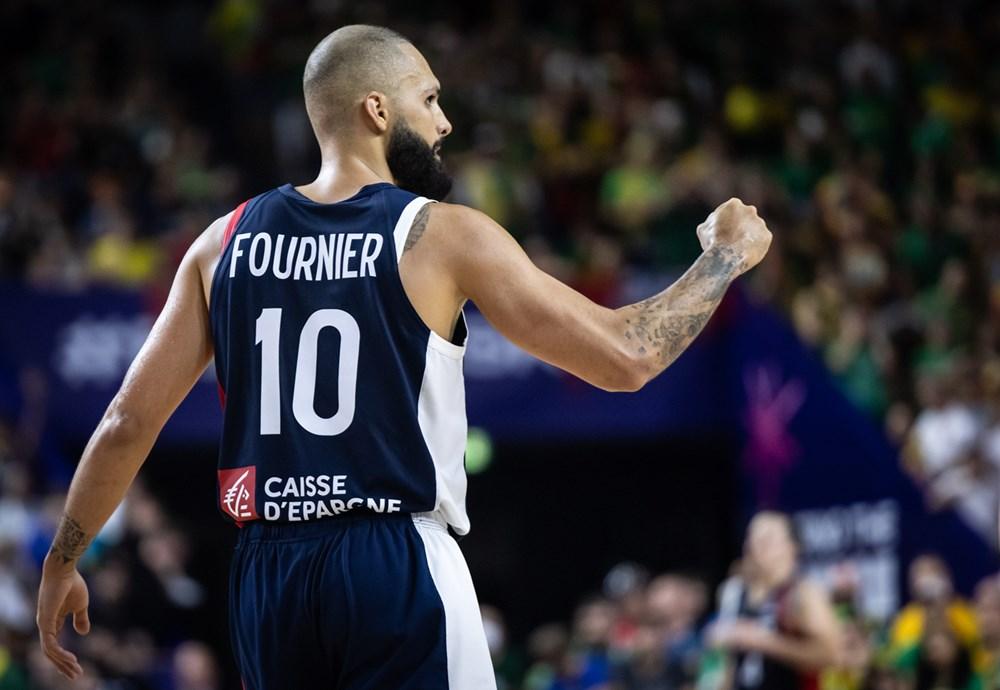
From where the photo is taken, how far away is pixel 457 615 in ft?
11.6

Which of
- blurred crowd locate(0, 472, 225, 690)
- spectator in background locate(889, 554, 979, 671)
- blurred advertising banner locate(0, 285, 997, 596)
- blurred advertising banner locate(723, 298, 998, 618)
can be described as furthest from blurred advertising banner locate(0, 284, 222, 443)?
spectator in background locate(889, 554, 979, 671)

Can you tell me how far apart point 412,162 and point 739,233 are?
2.62ft

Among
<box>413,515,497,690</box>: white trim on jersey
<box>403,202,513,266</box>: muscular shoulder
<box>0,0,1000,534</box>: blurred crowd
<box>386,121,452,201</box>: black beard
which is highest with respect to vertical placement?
<box>0,0,1000,534</box>: blurred crowd

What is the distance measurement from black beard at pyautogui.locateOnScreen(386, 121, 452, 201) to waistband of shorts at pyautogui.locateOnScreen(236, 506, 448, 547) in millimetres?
818

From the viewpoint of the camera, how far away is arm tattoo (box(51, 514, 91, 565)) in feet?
12.9

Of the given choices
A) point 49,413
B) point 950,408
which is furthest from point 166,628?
point 950,408

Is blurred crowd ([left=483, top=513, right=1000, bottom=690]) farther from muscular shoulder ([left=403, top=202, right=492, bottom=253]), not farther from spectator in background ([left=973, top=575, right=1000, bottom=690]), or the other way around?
muscular shoulder ([left=403, top=202, right=492, bottom=253])

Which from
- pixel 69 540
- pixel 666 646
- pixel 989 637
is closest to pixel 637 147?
pixel 666 646

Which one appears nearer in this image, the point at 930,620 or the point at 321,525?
the point at 321,525

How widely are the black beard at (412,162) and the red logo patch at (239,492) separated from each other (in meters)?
0.79

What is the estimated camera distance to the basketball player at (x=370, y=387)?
352 cm

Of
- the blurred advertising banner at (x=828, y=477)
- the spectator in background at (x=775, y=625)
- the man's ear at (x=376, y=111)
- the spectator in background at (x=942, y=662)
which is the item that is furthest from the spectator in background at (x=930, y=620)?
the man's ear at (x=376, y=111)

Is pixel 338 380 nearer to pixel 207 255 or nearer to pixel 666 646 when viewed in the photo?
pixel 207 255

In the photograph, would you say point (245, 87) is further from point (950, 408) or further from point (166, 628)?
point (950, 408)
